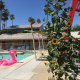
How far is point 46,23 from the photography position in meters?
2.23

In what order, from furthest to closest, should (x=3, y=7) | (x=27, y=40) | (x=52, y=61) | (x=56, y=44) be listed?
(x=3, y=7) < (x=27, y=40) < (x=52, y=61) < (x=56, y=44)

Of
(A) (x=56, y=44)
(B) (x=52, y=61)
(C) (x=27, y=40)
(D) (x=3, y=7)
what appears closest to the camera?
(A) (x=56, y=44)

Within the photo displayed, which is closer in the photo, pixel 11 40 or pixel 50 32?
pixel 50 32

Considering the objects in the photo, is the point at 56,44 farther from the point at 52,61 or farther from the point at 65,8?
the point at 65,8

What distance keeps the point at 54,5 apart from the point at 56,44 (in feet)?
3.14

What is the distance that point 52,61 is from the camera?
7.04ft

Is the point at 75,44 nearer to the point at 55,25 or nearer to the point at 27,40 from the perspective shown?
the point at 55,25

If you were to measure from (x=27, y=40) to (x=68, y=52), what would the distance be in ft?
65.5

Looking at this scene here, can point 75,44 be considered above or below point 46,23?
below

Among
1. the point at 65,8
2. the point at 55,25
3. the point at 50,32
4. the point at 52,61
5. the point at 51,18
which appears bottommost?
the point at 52,61


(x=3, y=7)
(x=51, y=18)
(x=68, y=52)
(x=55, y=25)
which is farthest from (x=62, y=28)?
(x=3, y=7)

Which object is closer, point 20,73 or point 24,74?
point 24,74

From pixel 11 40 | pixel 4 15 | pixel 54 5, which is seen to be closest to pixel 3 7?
pixel 4 15

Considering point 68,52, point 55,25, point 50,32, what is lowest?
point 68,52
